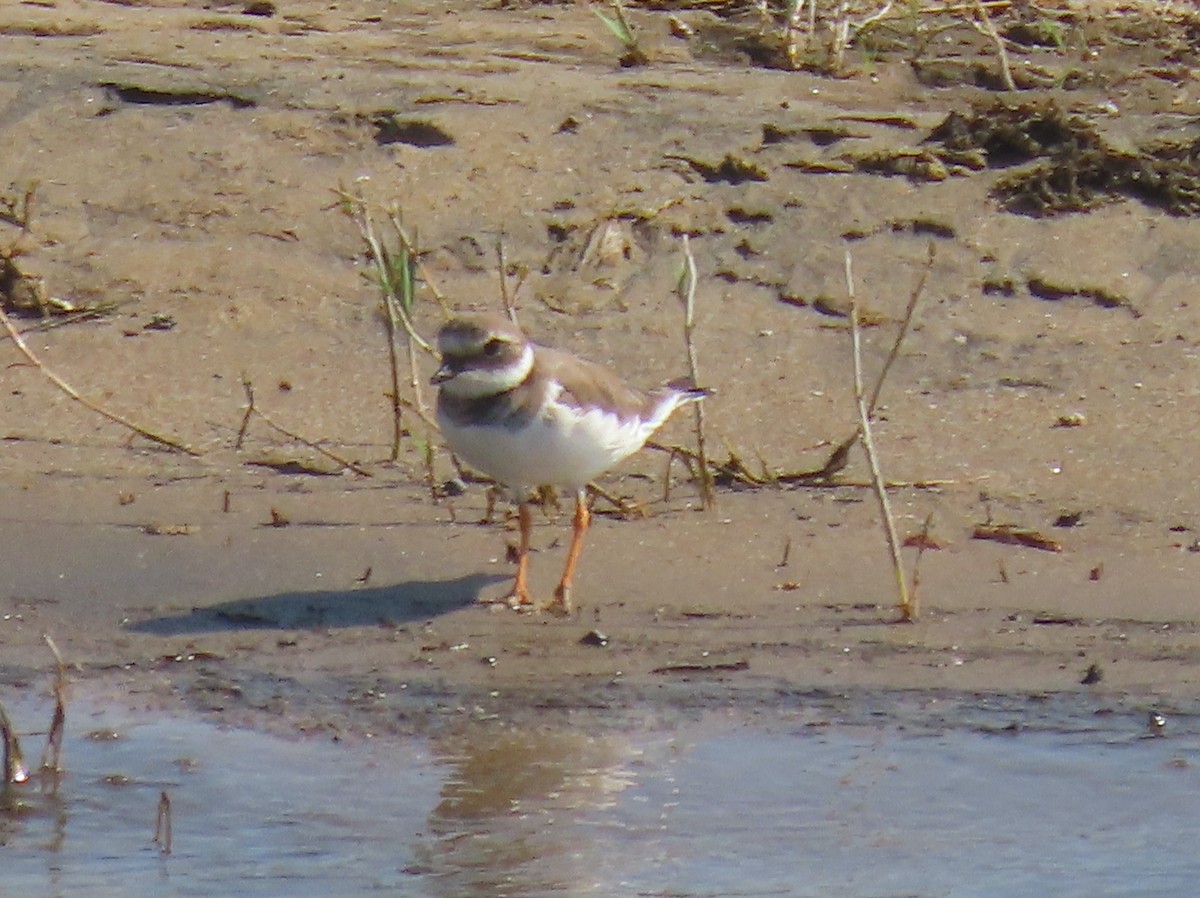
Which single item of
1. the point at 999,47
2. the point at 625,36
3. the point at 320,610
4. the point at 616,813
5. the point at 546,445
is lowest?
the point at 320,610

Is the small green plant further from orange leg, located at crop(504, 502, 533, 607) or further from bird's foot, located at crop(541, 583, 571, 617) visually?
bird's foot, located at crop(541, 583, 571, 617)

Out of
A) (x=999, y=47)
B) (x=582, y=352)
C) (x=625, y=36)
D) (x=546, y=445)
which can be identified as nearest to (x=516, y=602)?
(x=546, y=445)

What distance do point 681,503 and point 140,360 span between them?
6.73 ft

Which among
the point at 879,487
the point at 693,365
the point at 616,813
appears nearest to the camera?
the point at 616,813

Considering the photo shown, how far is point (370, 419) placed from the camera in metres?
6.95

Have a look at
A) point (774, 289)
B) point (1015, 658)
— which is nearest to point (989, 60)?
point (774, 289)

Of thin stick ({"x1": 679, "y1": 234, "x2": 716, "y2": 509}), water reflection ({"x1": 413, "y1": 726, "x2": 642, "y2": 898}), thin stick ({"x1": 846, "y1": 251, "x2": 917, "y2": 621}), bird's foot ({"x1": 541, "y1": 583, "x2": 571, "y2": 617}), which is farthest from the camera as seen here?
thin stick ({"x1": 679, "y1": 234, "x2": 716, "y2": 509})

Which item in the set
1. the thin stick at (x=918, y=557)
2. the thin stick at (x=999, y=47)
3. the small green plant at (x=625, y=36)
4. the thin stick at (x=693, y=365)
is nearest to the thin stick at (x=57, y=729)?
the thin stick at (x=693, y=365)

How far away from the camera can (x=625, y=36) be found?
900 cm

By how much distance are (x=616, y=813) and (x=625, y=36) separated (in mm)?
4968

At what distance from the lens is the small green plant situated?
898cm

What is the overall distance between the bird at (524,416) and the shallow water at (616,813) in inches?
32.6

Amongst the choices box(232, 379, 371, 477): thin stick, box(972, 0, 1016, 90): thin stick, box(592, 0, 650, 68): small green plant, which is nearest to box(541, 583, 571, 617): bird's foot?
box(232, 379, 371, 477): thin stick

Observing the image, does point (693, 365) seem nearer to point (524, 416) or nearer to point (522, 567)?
point (524, 416)
